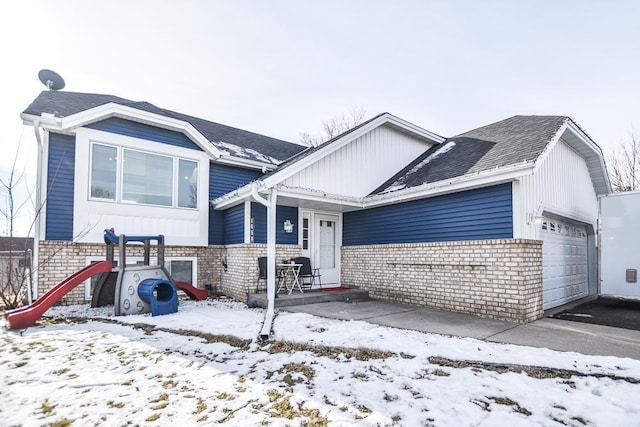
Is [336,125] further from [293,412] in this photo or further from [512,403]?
[293,412]

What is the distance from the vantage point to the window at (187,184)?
902cm

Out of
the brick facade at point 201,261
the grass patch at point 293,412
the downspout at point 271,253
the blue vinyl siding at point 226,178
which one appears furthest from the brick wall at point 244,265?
the grass patch at point 293,412

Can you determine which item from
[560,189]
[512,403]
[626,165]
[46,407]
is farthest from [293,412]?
[626,165]

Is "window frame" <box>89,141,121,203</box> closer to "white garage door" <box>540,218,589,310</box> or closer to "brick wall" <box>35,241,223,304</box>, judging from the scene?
"brick wall" <box>35,241,223,304</box>

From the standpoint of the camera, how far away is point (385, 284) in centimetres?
820

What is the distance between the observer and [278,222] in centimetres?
864

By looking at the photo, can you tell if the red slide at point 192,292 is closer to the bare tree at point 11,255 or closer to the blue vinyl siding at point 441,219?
the bare tree at point 11,255

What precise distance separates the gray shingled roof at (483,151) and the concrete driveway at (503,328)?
9.23ft

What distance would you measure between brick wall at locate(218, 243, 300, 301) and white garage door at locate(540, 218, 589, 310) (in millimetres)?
5837

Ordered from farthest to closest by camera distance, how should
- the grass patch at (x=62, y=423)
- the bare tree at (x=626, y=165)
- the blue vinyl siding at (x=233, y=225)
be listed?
the bare tree at (x=626, y=165), the blue vinyl siding at (x=233, y=225), the grass patch at (x=62, y=423)

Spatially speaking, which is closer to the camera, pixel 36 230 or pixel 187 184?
pixel 36 230

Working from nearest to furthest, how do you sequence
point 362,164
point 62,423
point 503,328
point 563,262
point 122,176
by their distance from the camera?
point 62,423 → point 503,328 → point 563,262 → point 122,176 → point 362,164

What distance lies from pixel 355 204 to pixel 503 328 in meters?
4.36

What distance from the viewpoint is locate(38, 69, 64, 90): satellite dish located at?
937 cm
